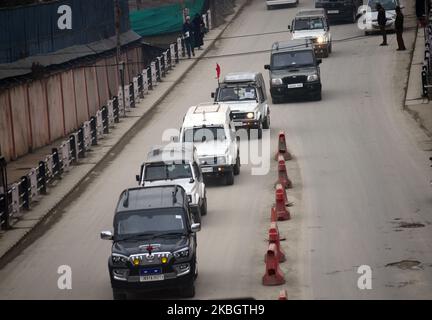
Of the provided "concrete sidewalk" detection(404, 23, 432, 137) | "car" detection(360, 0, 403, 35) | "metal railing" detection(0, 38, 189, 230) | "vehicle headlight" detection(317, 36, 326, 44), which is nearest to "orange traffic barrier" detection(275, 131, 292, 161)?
"concrete sidewalk" detection(404, 23, 432, 137)

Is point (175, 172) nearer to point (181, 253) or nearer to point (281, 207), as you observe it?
point (281, 207)

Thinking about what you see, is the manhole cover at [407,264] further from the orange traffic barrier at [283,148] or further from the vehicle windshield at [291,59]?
the vehicle windshield at [291,59]

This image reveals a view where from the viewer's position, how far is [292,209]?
101 feet

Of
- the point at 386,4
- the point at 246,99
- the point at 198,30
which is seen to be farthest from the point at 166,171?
the point at 386,4

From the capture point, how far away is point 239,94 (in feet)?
136

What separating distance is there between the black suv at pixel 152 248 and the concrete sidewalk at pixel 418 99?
17.3 metres

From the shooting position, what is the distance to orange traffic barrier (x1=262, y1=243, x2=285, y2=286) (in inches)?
934

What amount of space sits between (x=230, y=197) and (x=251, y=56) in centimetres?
2674

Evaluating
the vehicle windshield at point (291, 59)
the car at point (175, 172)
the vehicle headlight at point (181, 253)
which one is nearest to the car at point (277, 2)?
the vehicle windshield at point (291, 59)

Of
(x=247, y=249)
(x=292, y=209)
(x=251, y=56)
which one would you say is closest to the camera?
(x=247, y=249)

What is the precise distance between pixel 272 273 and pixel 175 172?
269 inches

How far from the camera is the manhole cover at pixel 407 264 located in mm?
24617
